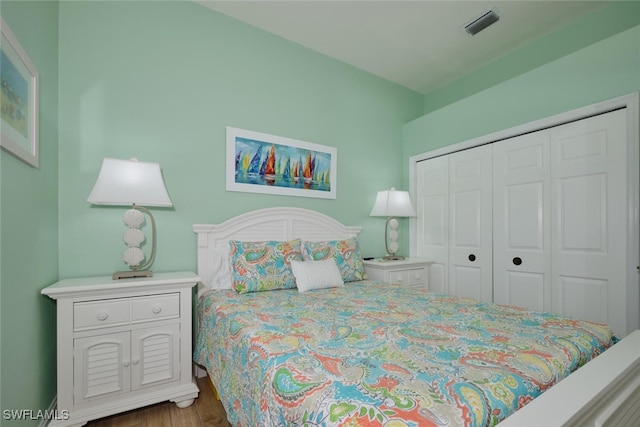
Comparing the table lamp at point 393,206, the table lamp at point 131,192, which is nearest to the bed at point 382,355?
the table lamp at point 131,192

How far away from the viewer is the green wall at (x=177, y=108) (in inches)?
76.0

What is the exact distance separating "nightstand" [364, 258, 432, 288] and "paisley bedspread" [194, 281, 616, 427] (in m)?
0.99

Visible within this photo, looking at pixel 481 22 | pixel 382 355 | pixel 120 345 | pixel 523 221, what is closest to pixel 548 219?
pixel 523 221

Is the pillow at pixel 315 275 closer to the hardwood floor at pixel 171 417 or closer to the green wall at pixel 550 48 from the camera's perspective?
the hardwood floor at pixel 171 417

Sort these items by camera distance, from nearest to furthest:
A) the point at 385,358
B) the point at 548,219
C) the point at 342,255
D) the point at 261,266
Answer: the point at 385,358 → the point at 261,266 → the point at 548,219 → the point at 342,255

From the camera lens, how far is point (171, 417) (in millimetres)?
1723

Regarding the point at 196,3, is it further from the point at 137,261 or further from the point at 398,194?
the point at 398,194

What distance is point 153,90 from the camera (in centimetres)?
217

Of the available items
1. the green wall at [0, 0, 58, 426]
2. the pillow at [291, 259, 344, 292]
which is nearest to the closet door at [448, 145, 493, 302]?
the pillow at [291, 259, 344, 292]

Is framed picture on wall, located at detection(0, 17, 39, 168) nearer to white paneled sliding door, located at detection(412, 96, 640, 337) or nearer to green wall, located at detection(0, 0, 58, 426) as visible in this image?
green wall, located at detection(0, 0, 58, 426)

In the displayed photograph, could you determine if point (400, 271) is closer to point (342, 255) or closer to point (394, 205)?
point (394, 205)

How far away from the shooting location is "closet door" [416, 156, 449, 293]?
319cm

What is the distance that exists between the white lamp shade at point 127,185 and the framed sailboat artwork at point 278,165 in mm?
670

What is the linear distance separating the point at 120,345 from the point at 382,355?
4.92 ft
